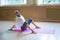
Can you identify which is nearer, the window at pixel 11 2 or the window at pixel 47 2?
the window at pixel 47 2

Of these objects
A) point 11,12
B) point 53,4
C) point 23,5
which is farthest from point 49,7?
point 11,12

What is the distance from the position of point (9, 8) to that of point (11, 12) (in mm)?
179

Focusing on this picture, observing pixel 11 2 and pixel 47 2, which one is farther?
pixel 11 2

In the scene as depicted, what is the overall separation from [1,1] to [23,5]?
3.11ft

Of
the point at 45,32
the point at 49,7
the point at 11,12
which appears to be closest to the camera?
the point at 45,32

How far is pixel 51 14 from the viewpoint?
562 cm

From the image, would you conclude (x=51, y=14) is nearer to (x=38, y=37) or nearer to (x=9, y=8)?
(x=9, y=8)

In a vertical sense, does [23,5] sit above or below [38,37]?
above

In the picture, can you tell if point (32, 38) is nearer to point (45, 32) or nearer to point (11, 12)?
point (45, 32)

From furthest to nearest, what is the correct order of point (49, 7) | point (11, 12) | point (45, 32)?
point (11, 12)
point (49, 7)
point (45, 32)

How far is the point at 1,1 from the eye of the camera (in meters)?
6.00

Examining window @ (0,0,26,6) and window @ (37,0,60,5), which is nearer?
window @ (37,0,60,5)

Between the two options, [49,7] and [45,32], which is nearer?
[45,32]

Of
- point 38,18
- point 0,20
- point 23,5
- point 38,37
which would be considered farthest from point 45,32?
point 0,20
